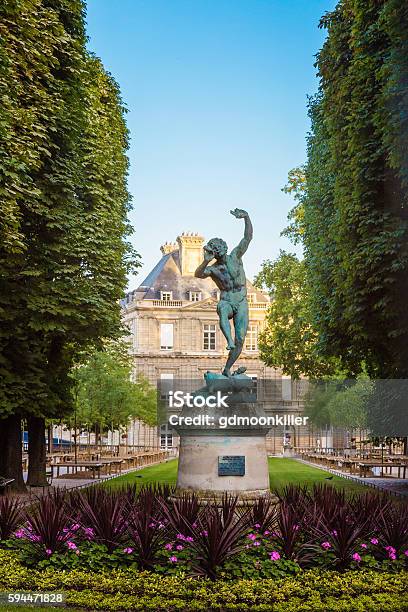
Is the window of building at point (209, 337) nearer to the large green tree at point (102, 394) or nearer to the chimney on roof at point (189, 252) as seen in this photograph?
the chimney on roof at point (189, 252)

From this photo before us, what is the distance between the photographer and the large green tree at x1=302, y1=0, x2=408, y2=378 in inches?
607

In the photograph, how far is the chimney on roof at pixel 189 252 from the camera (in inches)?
3127

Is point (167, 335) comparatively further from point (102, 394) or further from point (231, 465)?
point (231, 465)

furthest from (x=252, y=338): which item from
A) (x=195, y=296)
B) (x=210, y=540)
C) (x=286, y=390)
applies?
(x=210, y=540)

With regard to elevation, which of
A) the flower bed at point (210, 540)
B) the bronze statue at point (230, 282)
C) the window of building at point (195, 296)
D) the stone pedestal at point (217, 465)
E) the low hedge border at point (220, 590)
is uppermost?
the window of building at point (195, 296)

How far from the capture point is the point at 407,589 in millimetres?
9555

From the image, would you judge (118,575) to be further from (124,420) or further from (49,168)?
(124,420)

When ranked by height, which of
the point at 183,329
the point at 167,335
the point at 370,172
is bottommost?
the point at 370,172

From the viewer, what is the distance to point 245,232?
52.6 feet

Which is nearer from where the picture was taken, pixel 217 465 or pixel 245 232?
pixel 217 465

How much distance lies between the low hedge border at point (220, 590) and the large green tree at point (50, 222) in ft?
26.2

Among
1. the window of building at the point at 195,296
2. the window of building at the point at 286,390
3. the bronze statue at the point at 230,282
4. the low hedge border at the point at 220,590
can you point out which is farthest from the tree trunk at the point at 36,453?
the window of building at the point at 195,296

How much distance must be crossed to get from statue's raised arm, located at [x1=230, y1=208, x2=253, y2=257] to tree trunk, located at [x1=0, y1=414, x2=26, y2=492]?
382 inches

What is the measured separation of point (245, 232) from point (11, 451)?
10.7 meters
